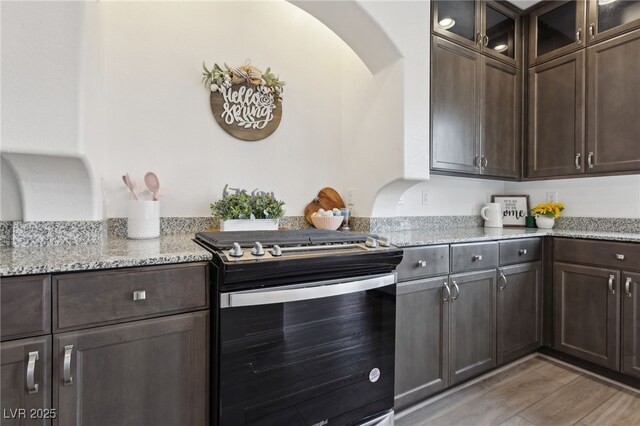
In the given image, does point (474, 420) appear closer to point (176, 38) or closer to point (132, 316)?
point (132, 316)

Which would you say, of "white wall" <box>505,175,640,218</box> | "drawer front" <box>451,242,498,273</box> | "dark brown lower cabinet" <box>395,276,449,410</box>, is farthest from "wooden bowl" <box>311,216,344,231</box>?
"white wall" <box>505,175,640,218</box>

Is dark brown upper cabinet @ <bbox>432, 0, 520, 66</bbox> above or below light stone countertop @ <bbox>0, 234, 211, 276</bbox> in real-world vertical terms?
above

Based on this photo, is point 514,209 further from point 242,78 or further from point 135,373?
point 135,373

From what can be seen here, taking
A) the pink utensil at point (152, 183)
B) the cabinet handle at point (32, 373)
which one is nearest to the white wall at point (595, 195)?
the pink utensil at point (152, 183)

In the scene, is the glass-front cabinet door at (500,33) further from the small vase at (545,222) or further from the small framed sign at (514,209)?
the small vase at (545,222)

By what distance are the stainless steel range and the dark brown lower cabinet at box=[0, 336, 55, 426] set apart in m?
0.49

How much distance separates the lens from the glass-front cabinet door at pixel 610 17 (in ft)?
7.15

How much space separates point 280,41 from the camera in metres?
2.15

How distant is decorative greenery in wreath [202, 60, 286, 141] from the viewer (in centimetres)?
193

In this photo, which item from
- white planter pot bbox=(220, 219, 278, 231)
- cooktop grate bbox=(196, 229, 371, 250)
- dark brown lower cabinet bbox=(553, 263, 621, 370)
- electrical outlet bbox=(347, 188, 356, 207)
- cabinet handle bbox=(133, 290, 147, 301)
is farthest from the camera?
electrical outlet bbox=(347, 188, 356, 207)

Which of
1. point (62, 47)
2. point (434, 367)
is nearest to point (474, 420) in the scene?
point (434, 367)

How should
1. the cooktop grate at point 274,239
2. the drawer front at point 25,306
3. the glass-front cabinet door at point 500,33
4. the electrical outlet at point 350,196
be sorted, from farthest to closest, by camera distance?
the glass-front cabinet door at point 500,33, the electrical outlet at point 350,196, the cooktop grate at point 274,239, the drawer front at point 25,306

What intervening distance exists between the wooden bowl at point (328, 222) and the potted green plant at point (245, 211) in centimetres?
28

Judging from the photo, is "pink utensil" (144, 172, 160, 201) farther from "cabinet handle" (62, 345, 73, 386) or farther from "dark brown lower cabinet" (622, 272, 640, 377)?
"dark brown lower cabinet" (622, 272, 640, 377)
